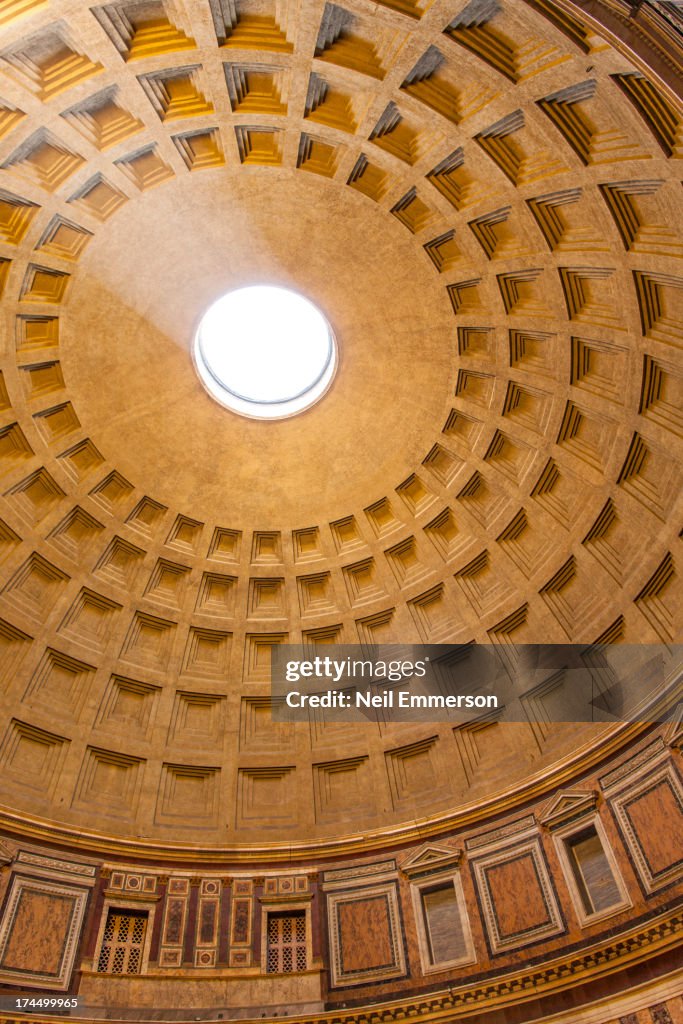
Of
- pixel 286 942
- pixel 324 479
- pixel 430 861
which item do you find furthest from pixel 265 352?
pixel 286 942

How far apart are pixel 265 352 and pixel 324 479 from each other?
5.58 metres

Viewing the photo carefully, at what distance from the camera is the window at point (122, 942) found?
65.7 ft

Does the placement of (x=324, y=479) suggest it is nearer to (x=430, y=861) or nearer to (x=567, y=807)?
(x=430, y=861)

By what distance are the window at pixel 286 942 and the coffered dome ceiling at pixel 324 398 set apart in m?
2.34

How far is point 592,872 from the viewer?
1905cm

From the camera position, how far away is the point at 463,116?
18.0m

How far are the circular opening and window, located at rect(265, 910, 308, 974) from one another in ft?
47.5

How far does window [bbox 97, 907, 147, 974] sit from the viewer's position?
2003cm

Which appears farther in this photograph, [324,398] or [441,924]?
[324,398]

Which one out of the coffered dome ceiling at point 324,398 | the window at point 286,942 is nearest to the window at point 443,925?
the coffered dome ceiling at point 324,398

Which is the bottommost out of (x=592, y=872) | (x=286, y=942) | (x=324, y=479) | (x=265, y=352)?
(x=592, y=872)

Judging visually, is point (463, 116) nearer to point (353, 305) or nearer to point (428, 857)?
point (353, 305)

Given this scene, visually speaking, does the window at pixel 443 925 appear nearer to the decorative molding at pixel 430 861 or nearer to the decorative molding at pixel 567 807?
the decorative molding at pixel 430 861

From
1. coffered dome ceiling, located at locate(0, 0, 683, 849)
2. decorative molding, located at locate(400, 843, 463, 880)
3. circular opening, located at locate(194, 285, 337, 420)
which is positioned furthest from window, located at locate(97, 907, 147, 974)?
circular opening, located at locate(194, 285, 337, 420)
